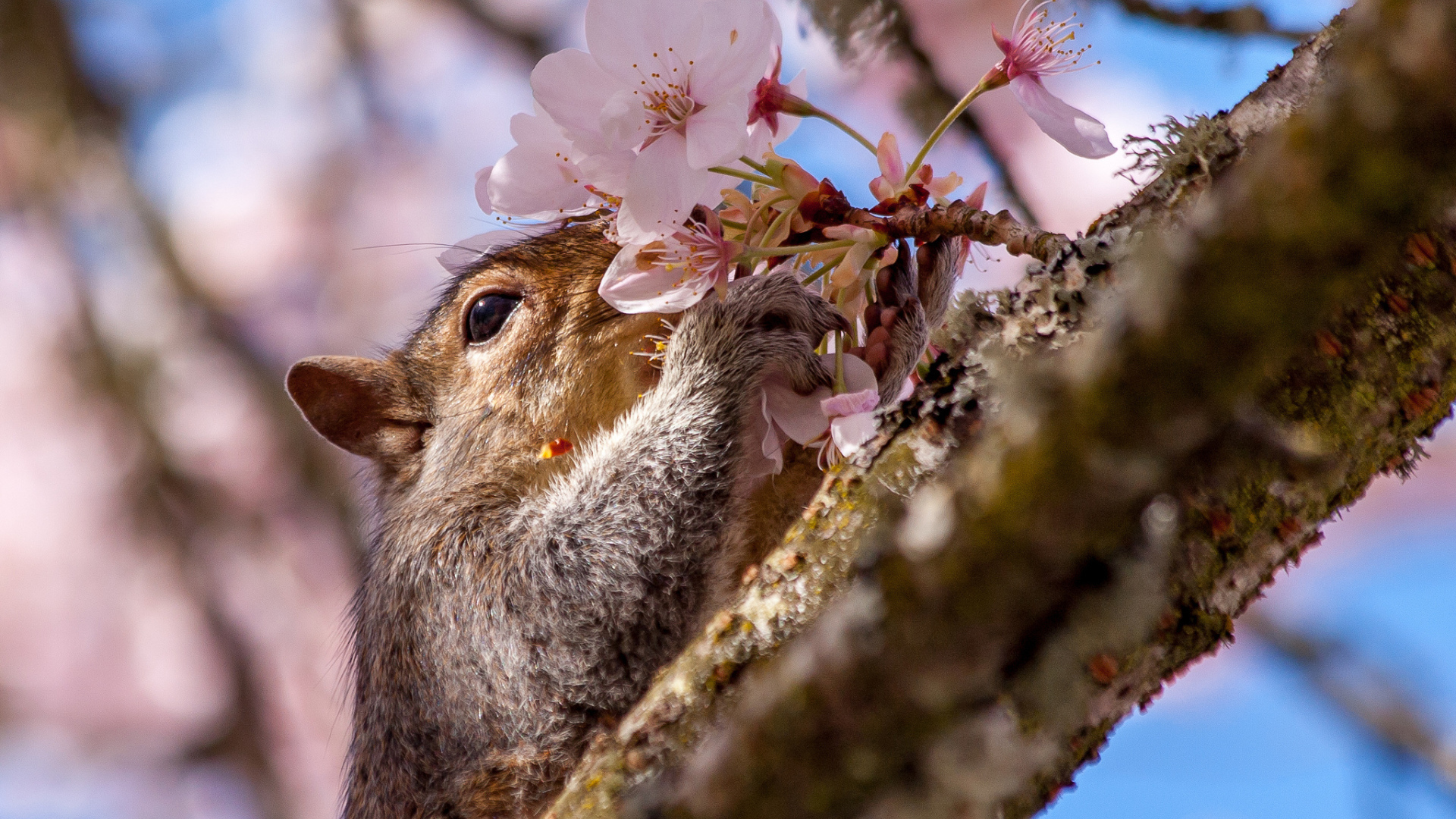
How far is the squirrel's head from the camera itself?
8.77ft

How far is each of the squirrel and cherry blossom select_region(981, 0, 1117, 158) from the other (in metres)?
0.30

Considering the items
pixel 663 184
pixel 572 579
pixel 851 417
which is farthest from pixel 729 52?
pixel 572 579

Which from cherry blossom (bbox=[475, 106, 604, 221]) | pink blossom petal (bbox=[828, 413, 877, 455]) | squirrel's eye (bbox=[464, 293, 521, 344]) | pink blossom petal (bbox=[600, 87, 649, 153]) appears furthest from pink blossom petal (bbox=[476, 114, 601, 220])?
squirrel's eye (bbox=[464, 293, 521, 344])

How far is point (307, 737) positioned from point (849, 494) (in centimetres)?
791

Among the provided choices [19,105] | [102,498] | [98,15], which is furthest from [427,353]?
[102,498]

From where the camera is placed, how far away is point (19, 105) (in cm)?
494

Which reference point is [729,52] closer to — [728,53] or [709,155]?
[728,53]

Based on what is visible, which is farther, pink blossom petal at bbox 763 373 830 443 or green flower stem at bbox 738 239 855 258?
pink blossom petal at bbox 763 373 830 443

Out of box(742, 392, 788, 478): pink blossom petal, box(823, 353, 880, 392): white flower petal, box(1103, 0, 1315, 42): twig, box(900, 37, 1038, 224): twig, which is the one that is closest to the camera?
box(823, 353, 880, 392): white flower petal

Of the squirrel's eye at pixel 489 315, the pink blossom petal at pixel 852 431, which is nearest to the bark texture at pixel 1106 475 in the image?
the pink blossom petal at pixel 852 431

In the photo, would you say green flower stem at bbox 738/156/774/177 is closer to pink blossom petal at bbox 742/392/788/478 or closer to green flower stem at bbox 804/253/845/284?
green flower stem at bbox 804/253/845/284

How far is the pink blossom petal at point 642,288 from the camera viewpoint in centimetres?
180

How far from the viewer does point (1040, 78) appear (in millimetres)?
1803

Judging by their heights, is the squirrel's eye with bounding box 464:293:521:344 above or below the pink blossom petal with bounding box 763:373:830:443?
above
